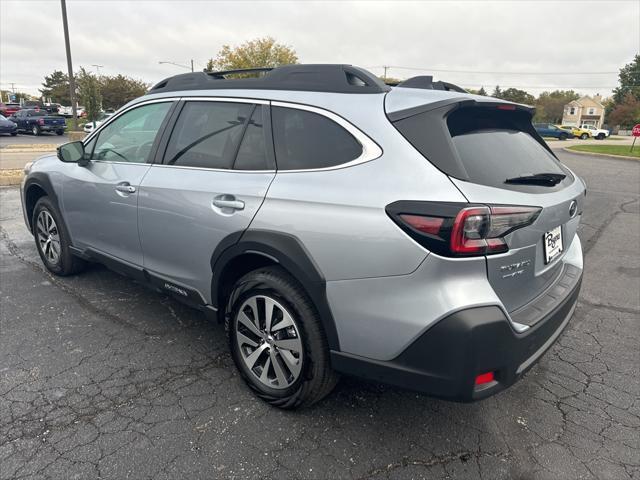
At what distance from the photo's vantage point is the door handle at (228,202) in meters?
2.55

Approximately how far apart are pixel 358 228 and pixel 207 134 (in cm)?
144

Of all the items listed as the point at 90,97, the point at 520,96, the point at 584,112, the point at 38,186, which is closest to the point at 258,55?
the point at 90,97

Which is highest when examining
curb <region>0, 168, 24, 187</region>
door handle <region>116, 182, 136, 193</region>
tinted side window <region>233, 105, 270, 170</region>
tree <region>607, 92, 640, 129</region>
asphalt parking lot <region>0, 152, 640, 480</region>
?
tree <region>607, 92, 640, 129</region>

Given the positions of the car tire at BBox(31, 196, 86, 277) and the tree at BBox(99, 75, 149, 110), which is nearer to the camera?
the car tire at BBox(31, 196, 86, 277)

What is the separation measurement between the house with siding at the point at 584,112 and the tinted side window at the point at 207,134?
10807 centimetres

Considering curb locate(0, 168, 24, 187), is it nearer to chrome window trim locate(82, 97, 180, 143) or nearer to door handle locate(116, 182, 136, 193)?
chrome window trim locate(82, 97, 180, 143)

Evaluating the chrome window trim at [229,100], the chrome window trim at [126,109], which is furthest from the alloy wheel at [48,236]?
the chrome window trim at [229,100]

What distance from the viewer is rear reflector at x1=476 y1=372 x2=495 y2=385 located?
1.95 meters

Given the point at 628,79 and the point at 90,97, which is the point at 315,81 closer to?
the point at 90,97

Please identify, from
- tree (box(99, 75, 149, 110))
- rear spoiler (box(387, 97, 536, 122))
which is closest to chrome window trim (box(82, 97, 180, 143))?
rear spoiler (box(387, 97, 536, 122))

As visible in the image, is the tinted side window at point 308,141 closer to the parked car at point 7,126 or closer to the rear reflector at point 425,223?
the rear reflector at point 425,223

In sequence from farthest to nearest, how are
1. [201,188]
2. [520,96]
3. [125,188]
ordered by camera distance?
[520,96]
[125,188]
[201,188]

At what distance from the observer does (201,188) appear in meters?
2.79

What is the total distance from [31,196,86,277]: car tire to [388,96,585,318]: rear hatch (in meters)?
3.49
